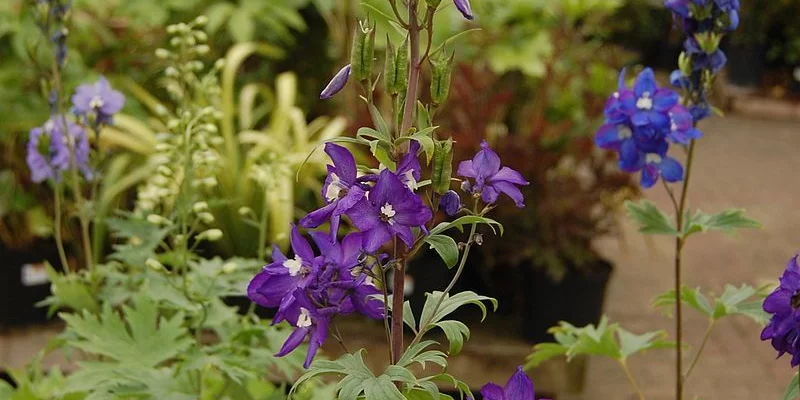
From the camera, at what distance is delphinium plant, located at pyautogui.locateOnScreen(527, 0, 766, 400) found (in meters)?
1.62

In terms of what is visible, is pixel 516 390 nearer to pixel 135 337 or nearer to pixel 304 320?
Result: pixel 304 320

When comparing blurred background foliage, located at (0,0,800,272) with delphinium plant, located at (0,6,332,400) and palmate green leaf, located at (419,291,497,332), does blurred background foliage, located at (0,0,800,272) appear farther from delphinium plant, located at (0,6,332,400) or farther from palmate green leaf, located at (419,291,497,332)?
palmate green leaf, located at (419,291,497,332)

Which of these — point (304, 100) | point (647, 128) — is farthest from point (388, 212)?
point (304, 100)

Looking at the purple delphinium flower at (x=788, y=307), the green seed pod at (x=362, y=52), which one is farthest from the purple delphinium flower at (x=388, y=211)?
the purple delphinium flower at (x=788, y=307)

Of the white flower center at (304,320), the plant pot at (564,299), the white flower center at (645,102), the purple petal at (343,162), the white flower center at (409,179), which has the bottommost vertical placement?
the plant pot at (564,299)

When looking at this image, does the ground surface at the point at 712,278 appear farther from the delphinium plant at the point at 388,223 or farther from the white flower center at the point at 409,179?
the white flower center at the point at 409,179

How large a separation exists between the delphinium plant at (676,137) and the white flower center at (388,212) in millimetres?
722

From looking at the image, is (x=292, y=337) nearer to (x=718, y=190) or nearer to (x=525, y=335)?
(x=525, y=335)

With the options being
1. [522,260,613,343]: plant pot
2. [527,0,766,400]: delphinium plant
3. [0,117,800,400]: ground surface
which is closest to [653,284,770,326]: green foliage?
[527,0,766,400]: delphinium plant

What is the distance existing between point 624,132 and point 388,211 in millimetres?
824

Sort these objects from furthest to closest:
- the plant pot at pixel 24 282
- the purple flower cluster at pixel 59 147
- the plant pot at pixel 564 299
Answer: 1. the plant pot at pixel 24 282
2. the plant pot at pixel 564 299
3. the purple flower cluster at pixel 59 147

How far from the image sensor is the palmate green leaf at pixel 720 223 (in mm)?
1657

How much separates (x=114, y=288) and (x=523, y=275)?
1835 mm

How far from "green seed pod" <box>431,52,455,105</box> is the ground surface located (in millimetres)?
2276
